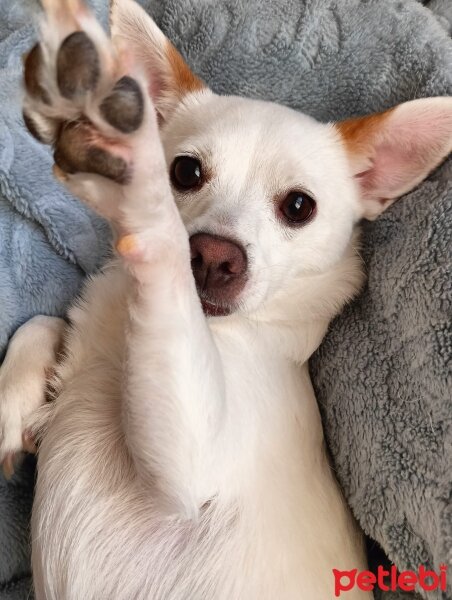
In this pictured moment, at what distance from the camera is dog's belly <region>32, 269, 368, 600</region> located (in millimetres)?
1224

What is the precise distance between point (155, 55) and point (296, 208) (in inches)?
21.6

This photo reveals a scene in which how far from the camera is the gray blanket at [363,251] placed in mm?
1309

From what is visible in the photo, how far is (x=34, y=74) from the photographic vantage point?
766 millimetres

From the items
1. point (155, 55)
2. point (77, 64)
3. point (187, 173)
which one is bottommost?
point (187, 173)

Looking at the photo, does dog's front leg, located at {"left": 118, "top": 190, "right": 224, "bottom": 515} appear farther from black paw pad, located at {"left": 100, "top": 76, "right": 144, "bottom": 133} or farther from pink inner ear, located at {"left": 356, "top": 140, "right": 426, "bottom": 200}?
pink inner ear, located at {"left": 356, "top": 140, "right": 426, "bottom": 200}

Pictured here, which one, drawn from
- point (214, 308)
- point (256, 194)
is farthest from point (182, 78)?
point (214, 308)

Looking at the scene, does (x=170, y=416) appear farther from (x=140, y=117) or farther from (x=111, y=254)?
(x=111, y=254)

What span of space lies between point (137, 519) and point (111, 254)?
0.72m

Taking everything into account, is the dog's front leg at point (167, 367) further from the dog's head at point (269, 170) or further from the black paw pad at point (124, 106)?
the dog's head at point (269, 170)

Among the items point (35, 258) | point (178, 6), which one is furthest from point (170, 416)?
point (178, 6)

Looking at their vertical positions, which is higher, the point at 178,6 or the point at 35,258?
the point at 178,6

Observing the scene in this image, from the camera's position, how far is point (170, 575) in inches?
48.3

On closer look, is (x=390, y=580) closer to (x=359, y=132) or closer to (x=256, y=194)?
(x=256, y=194)

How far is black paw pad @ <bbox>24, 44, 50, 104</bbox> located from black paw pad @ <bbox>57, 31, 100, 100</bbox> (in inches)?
1.3
